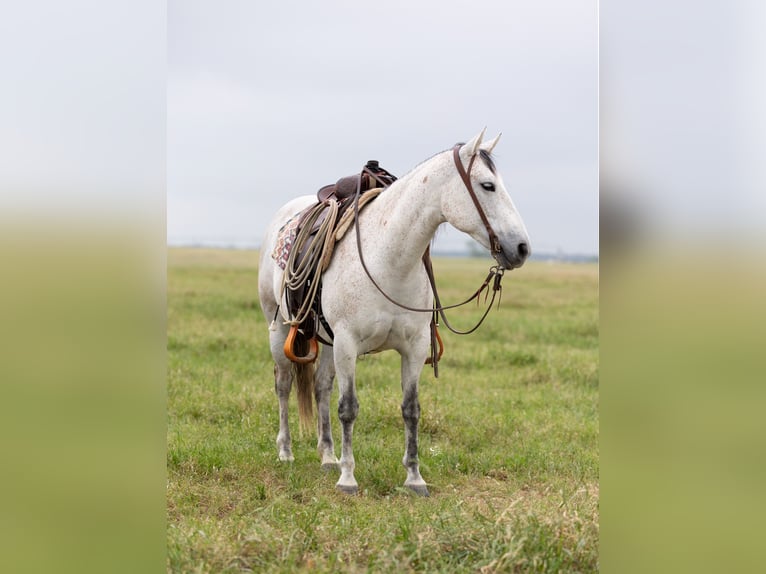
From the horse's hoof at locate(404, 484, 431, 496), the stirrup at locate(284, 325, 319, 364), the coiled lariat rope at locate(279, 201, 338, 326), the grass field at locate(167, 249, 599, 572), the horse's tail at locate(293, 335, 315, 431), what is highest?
the coiled lariat rope at locate(279, 201, 338, 326)

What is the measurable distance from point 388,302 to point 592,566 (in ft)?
7.27

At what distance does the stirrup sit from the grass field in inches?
35.1

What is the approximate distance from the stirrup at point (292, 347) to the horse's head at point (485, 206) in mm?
1686

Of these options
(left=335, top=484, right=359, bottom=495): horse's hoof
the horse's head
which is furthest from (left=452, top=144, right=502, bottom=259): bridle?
(left=335, top=484, right=359, bottom=495): horse's hoof

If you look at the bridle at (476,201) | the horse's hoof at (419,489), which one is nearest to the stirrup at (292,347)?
the horse's hoof at (419,489)

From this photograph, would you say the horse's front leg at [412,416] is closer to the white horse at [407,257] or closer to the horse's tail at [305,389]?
the white horse at [407,257]

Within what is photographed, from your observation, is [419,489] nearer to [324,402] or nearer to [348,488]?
[348,488]

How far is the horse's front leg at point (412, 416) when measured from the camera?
198 inches

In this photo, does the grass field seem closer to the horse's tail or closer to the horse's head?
the horse's tail

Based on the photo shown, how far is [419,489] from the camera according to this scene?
500cm

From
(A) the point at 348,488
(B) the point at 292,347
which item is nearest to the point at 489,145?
(B) the point at 292,347

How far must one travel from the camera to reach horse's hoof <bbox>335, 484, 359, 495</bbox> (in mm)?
4945
